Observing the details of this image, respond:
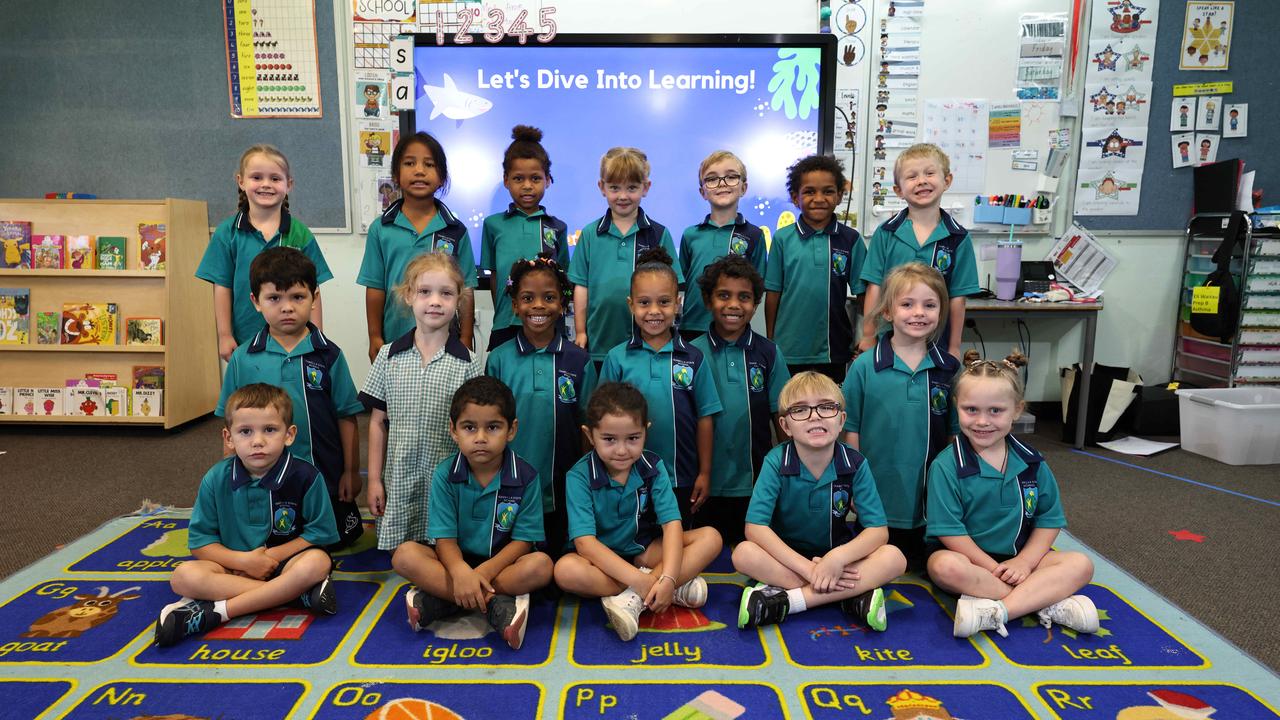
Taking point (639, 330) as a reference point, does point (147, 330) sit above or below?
below

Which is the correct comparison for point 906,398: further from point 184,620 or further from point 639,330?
point 184,620

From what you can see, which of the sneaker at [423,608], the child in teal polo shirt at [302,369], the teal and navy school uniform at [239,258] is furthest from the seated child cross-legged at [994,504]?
the teal and navy school uniform at [239,258]

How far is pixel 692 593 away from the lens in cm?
184

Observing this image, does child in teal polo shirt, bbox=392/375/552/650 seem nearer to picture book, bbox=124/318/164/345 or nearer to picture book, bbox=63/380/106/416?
picture book, bbox=124/318/164/345

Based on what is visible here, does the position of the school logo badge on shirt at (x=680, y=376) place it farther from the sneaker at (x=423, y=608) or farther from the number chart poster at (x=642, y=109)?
the number chart poster at (x=642, y=109)

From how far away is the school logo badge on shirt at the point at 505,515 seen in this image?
1.85 metres

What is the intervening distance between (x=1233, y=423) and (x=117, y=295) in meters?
5.13

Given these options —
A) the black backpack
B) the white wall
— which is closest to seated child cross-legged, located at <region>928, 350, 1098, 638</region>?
the white wall

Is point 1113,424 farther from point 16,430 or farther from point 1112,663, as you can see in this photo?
point 16,430

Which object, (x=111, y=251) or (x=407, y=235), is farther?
(x=111, y=251)

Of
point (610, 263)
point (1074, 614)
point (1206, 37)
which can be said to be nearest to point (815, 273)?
point (610, 263)

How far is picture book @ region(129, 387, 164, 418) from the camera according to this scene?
3568 millimetres

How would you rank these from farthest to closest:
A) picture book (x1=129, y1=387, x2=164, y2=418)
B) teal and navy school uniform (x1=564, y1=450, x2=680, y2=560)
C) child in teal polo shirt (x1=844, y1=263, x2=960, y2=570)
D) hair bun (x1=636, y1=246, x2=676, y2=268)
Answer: picture book (x1=129, y1=387, x2=164, y2=418) < hair bun (x1=636, y1=246, x2=676, y2=268) < child in teal polo shirt (x1=844, y1=263, x2=960, y2=570) < teal and navy school uniform (x1=564, y1=450, x2=680, y2=560)

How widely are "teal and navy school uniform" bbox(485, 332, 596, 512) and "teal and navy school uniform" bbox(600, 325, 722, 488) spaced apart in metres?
0.10
